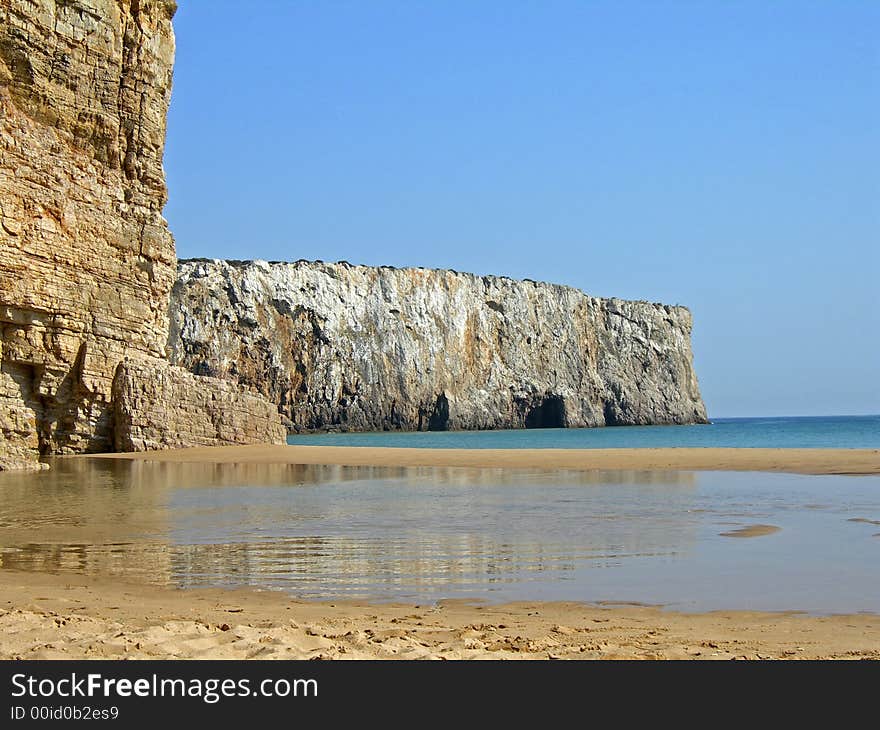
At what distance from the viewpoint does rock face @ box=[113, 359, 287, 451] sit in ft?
85.6

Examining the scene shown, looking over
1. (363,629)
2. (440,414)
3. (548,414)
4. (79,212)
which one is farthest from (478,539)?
(548,414)

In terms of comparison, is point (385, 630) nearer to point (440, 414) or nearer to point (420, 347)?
point (420, 347)

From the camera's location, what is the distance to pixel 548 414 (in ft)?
265

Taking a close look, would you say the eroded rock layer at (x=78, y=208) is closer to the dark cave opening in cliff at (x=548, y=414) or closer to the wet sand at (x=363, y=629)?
the wet sand at (x=363, y=629)

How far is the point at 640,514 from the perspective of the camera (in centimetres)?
1098

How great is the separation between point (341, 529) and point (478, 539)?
164cm

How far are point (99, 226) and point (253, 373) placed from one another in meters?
42.2

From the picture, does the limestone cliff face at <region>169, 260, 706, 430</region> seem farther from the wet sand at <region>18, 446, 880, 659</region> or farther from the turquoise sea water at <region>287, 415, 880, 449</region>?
the wet sand at <region>18, 446, 880, 659</region>

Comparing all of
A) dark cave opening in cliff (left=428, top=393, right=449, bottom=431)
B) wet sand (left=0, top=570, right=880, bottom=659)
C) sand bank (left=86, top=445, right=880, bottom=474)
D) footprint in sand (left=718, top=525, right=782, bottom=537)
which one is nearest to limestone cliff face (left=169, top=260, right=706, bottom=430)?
dark cave opening in cliff (left=428, top=393, right=449, bottom=431)

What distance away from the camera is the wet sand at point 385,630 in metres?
4.41

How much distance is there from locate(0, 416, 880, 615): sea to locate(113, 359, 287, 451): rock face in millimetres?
10210

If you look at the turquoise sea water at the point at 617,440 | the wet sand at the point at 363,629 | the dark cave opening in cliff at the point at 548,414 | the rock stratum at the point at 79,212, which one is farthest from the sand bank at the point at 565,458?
the dark cave opening in cliff at the point at 548,414
